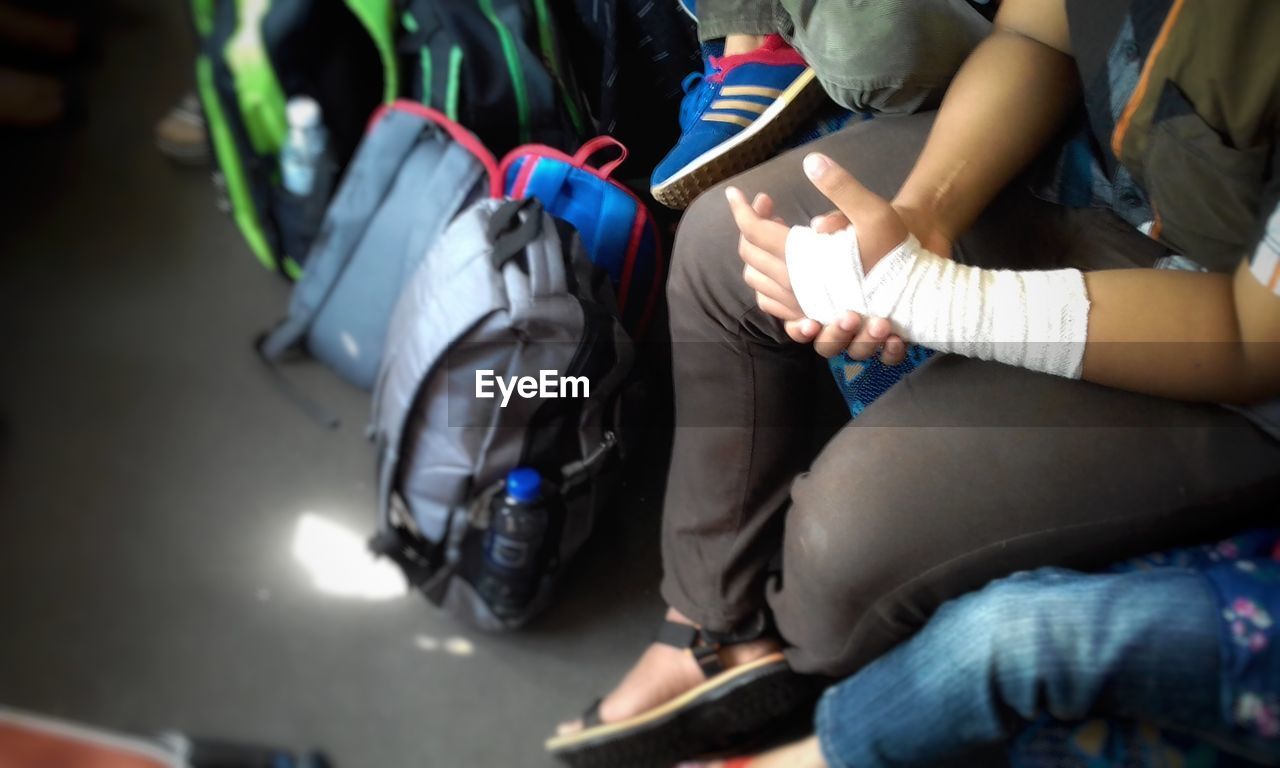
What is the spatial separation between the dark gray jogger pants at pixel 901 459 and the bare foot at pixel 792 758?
7 centimetres

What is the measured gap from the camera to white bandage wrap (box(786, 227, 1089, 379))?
1.81 feet

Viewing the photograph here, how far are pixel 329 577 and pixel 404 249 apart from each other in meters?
0.41

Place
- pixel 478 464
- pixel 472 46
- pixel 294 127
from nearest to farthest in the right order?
pixel 478 464
pixel 472 46
pixel 294 127

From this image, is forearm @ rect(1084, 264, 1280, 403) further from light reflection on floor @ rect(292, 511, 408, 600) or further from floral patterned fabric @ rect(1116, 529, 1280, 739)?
light reflection on floor @ rect(292, 511, 408, 600)

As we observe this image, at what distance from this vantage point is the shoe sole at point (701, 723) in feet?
2.77

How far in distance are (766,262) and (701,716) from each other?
49cm

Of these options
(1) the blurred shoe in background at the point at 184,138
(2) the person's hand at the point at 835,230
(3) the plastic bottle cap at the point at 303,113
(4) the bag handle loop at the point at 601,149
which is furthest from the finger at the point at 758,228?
(1) the blurred shoe in background at the point at 184,138

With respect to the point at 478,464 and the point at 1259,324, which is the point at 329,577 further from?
the point at 1259,324

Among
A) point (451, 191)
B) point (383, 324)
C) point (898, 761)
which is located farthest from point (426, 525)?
point (898, 761)

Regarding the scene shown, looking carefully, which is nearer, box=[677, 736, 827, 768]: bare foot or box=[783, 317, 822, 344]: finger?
box=[783, 317, 822, 344]: finger

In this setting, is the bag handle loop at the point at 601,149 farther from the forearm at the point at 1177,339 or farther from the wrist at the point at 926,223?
the forearm at the point at 1177,339

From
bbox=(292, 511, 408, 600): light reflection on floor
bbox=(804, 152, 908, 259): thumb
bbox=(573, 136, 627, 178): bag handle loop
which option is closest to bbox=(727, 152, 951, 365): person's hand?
bbox=(804, 152, 908, 259): thumb

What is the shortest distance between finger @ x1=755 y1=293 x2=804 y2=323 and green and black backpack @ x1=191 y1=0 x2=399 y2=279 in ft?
2.25

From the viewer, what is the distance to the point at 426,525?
3.24 feet
